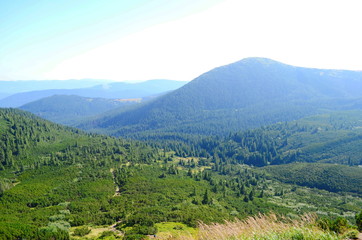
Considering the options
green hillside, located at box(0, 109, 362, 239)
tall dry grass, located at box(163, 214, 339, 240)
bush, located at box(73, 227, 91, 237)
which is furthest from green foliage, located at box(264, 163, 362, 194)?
tall dry grass, located at box(163, 214, 339, 240)

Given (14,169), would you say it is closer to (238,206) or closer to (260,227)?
(238,206)

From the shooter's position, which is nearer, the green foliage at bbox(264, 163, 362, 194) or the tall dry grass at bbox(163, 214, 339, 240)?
the tall dry grass at bbox(163, 214, 339, 240)

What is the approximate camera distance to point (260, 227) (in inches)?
554

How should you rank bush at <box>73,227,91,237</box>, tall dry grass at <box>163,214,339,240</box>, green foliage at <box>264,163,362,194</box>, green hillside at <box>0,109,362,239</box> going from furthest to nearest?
green foliage at <box>264,163,362,194</box>
green hillside at <box>0,109,362,239</box>
bush at <box>73,227,91,237</box>
tall dry grass at <box>163,214,339,240</box>

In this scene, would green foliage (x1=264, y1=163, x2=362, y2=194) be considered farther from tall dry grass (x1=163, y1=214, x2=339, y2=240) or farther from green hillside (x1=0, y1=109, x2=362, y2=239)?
tall dry grass (x1=163, y1=214, x2=339, y2=240)

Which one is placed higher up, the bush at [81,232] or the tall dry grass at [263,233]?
the tall dry grass at [263,233]

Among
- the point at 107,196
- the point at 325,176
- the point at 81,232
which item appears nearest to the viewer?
the point at 81,232

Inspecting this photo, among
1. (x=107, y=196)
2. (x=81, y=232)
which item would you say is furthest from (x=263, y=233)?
(x=107, y=196)

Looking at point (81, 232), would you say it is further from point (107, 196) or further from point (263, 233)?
point (263, 233)

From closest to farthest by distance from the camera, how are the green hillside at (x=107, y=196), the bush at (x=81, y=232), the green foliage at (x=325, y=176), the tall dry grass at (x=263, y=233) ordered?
the tall dry grass at (x=263, y=233)
the bush at (x=81, y=232)
the green hillside at (x=107, y=196)
the green foliage at (x=325, y=176)

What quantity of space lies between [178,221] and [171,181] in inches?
2090

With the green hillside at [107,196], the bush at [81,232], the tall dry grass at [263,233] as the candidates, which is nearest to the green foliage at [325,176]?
the green hillside at [107,196]

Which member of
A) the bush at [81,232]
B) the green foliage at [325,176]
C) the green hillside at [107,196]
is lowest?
the green foliage at [325,176]

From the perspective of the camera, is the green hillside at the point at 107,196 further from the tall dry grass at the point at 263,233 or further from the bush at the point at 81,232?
the tall dry grass at the point at 263,233
